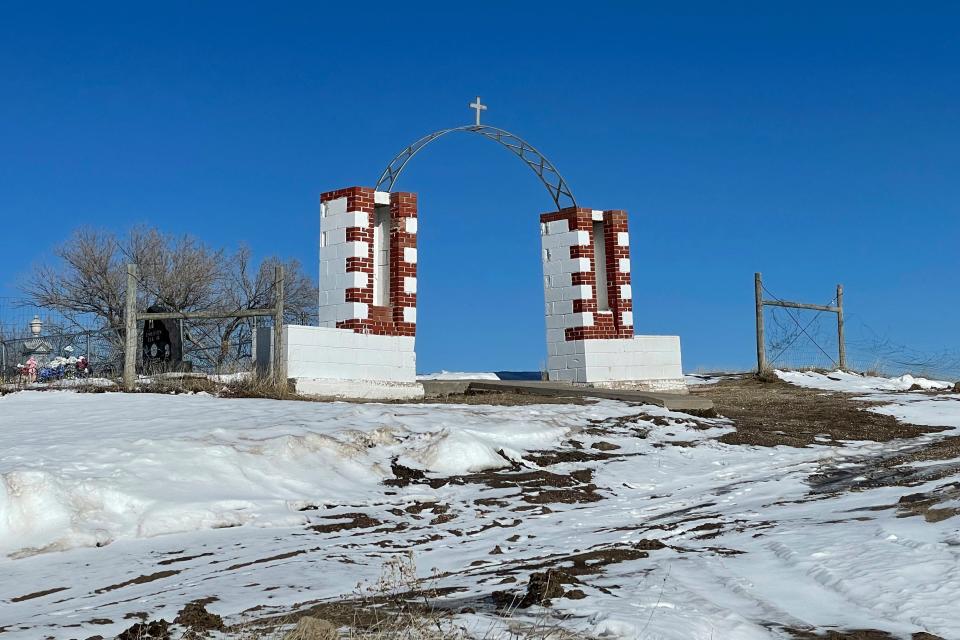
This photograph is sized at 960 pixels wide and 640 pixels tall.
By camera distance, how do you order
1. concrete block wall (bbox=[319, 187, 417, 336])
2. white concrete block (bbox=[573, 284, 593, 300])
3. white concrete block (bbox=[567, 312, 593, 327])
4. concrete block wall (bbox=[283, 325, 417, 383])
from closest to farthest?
Result: concrete block wall (bbox=[283, 325, 417, 383]) → concrete block wall (bbox=[319, 187, 417, 336]) → white concrete block (bbox=[567, 312, 593, 327]) → white concrete block (bbox=[573, 284, 593, 300])

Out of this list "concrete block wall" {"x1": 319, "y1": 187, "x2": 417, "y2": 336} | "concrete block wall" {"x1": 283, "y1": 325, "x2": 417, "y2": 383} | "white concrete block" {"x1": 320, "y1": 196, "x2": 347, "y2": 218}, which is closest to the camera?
"concrete block wall" {"x1": 283, "y1": 325, "x2": 417, "y2": 383}

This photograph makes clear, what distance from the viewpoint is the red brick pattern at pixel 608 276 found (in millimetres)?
20781

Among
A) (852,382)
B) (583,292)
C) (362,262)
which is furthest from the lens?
(852,382)

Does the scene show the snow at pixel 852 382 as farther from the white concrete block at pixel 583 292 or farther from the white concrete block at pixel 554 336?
the white concrete block at pixel 554 336

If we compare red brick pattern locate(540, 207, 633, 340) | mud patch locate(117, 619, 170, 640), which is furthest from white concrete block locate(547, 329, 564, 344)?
mud patch locate(117, 619, 170, 640)

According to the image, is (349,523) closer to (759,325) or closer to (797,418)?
(797,418)

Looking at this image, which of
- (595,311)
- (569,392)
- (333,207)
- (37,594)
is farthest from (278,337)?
(37,594)

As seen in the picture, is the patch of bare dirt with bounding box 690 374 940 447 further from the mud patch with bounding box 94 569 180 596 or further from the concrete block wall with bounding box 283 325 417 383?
the mud patch with bounding box 94 569 180 596

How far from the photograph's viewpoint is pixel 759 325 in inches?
950

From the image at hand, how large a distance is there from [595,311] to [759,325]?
580 cm

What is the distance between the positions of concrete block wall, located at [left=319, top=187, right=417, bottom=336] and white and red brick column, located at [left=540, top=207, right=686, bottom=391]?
4.29 meters

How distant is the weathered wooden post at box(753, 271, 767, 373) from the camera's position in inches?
943

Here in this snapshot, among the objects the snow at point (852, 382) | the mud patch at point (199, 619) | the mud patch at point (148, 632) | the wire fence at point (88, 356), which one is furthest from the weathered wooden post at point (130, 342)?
the snow at point (852, 382)

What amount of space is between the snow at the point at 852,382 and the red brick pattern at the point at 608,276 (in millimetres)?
5300
